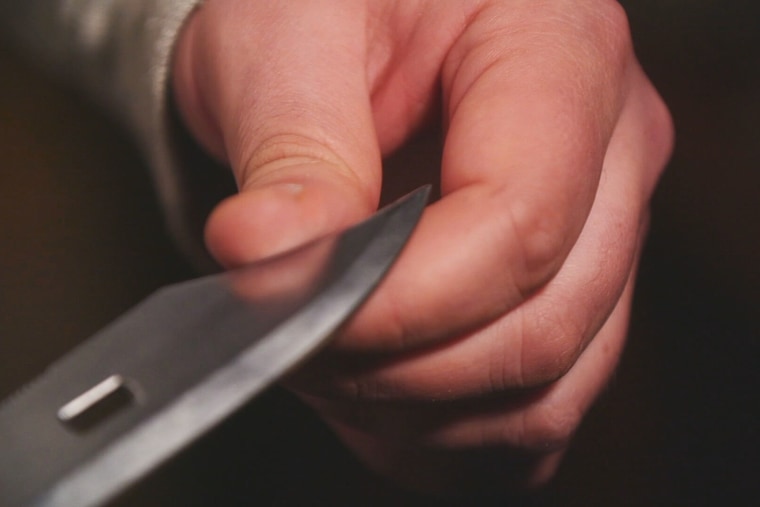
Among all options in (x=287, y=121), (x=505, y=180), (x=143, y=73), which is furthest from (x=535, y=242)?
(x=143, y=73)

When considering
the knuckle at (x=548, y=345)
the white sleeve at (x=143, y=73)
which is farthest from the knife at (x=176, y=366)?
the white sleeve at (x=143, y=73)

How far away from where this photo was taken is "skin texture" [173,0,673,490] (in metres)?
0.34

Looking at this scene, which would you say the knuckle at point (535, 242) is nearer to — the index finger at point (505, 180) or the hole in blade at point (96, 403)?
the index finger at point (505, 180)

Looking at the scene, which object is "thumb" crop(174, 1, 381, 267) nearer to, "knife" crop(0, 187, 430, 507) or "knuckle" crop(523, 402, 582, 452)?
"knife" crop(0, 187, 430, 507)

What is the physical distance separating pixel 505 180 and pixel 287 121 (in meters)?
0.12

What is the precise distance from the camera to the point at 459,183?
1.19 ft

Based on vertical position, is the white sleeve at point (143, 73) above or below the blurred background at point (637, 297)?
above

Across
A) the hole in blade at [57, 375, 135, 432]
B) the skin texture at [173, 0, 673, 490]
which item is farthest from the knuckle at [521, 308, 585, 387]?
the hole in blade at [57, 375, 135, 432]

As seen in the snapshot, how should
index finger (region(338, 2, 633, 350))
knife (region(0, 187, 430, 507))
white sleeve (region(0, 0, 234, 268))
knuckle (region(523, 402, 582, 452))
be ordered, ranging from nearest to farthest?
knife (region(0, 187, 430, 507)), index finger (region(338, 2, 633, 350)), knuckle (region(523, 402, 582, 452)), white sleeve (region(0, 0, 234, 268))

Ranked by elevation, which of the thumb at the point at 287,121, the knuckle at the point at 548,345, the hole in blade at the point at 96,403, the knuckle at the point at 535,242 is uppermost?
the thumb at the point at 287,121

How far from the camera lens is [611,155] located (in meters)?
0.47

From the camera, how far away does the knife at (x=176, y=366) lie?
23 cm

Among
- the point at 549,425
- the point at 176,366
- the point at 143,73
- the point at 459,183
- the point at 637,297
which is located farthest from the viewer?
the point at 637,297

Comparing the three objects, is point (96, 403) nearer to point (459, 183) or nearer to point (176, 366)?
point (176, 366)
